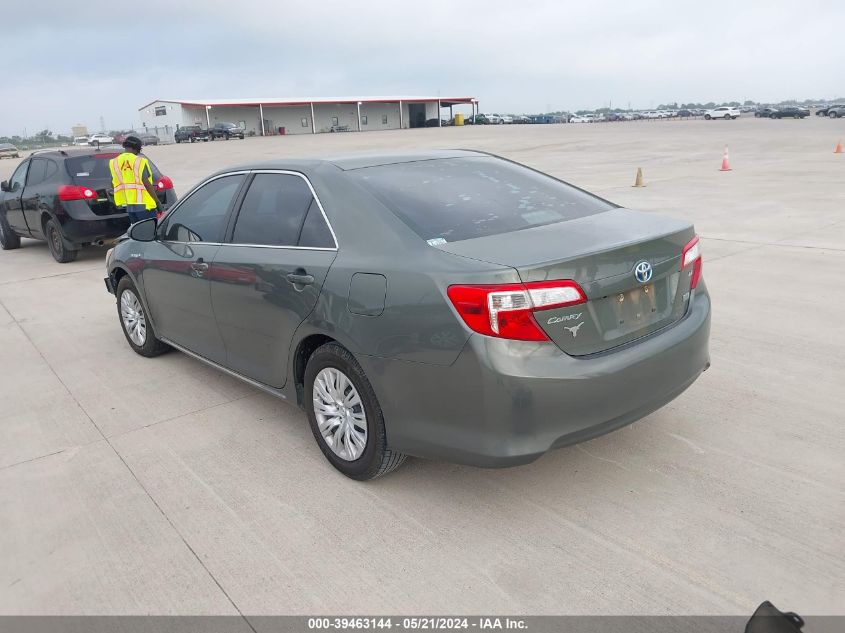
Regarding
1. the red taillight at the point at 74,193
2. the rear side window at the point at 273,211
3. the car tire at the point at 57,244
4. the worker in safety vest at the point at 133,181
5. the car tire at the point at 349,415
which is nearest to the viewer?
the car tire at the point at 349,415

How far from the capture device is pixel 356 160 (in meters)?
4.02

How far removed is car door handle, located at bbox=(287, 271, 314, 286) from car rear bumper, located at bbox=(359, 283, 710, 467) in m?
0.57

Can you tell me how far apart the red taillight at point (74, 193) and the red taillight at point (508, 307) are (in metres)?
8.62

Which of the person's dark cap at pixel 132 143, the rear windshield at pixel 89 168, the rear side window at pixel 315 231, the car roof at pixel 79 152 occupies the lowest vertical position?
the rear side window at pixel 315 231

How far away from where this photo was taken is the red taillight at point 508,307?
2828mm

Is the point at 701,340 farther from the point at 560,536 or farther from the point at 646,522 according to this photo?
the point at 560,536

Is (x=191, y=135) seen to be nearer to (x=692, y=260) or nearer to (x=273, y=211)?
(x=273, y=211)

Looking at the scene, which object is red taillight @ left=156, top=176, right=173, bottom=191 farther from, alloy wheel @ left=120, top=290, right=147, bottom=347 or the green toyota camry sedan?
the green toyota camry sedan

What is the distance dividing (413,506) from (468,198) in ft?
5.25

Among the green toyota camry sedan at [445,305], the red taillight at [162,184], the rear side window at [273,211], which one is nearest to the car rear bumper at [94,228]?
the red taillight at [162,184]

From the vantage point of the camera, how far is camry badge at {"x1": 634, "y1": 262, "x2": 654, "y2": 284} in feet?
10.3

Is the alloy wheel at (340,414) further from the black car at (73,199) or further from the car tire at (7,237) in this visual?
the car tire at (7,237)

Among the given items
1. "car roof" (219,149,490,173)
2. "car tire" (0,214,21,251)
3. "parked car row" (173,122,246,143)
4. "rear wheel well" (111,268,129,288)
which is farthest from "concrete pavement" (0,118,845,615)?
"parked car row" (173,122,246,143)

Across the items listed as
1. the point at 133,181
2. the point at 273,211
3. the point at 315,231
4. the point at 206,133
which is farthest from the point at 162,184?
the point at 206,133
